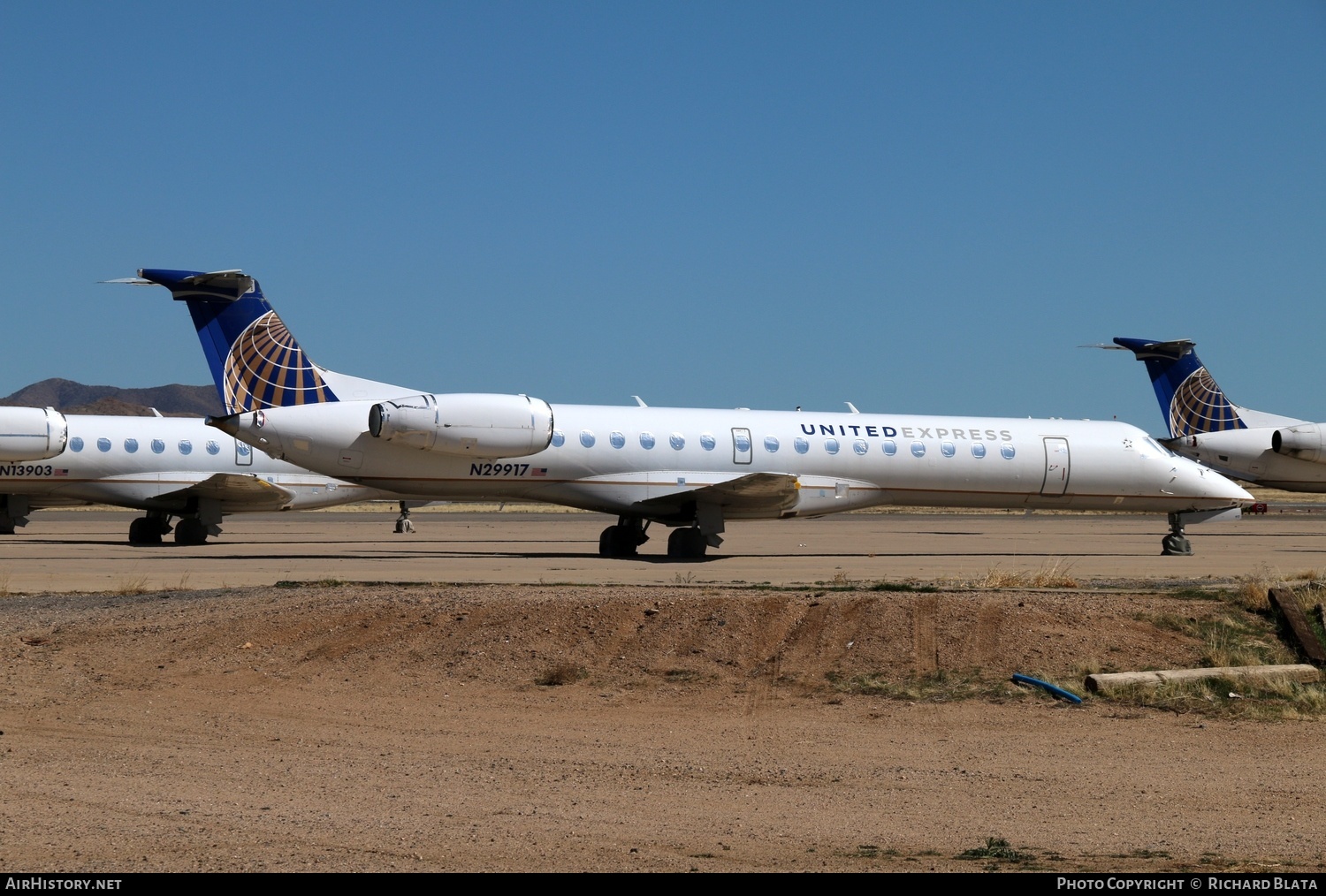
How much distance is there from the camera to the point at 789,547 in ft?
107

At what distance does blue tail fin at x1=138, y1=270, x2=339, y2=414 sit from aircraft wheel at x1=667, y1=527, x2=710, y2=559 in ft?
23.4

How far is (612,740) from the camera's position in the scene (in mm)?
9609

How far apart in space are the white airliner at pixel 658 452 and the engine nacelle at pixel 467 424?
0.10 ft

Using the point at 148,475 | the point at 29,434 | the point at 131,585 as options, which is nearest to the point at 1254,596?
the point at 131,585

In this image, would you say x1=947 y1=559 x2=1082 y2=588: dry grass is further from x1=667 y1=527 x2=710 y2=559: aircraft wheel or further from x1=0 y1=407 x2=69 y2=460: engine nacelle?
x1=0 y1=407 x2=69 y2=460: engine nacelle

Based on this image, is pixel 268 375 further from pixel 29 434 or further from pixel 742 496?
pixel 742 496

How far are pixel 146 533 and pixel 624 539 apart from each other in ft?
39.8

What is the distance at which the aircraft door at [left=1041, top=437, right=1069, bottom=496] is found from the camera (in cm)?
2962

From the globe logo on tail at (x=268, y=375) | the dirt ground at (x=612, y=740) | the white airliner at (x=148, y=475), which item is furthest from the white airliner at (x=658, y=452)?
the dirt ground at (x=612, y=740)

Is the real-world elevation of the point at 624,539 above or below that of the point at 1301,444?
below

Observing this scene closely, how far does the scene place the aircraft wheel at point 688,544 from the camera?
86.4ft

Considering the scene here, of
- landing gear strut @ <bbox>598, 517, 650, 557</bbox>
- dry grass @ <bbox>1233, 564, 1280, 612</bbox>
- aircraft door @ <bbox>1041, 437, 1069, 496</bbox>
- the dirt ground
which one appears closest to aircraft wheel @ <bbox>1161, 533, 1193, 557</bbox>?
aircraft door @ <bbox>1041, 437, 1069, 496</bbox>
